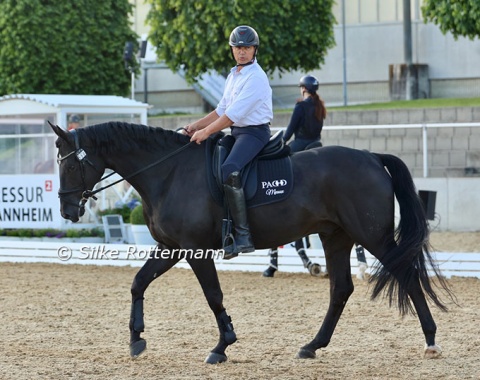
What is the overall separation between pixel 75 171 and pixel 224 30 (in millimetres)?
15854

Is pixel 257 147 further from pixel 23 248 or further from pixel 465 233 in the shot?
pixel 465 233

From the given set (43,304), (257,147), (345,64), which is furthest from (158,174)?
(345,64)

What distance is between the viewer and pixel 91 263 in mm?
14344

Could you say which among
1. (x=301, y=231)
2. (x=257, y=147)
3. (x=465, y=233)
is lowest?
(x=465, y=233)

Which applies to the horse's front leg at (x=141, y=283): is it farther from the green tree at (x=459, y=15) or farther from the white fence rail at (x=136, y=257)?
the green tree at (x=459, y=15)

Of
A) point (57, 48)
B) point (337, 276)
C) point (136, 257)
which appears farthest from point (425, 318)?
point (57, 48)

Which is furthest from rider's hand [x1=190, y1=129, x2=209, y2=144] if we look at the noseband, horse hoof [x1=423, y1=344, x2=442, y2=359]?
horse hoof [x1=423, y1=344, x2=442, y2=359]

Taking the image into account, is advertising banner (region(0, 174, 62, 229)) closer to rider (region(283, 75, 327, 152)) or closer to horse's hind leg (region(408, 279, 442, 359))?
rider (region(283, 75, 327, 152))

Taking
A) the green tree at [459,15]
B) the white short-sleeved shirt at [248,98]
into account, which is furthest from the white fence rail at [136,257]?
the green tree at [459,15]

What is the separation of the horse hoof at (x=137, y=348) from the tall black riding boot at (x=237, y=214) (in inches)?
35.7

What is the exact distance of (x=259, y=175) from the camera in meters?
7.90

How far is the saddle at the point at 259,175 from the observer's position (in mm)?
7820

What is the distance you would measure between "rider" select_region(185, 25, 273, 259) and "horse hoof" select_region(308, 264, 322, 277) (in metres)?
4.67

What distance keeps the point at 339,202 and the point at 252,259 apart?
17.5 ft
